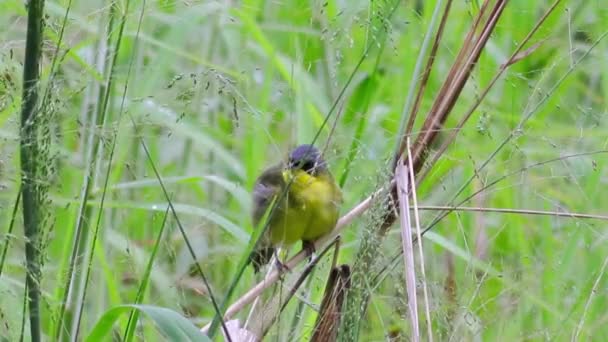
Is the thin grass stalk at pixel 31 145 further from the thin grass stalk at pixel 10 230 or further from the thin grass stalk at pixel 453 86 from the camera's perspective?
the thin grass stalk at pixel 453 86

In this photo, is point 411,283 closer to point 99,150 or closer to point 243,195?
point 99,150

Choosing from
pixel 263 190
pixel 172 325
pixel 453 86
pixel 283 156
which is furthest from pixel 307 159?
pixel 263 190

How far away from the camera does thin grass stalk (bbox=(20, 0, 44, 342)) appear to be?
1314mm

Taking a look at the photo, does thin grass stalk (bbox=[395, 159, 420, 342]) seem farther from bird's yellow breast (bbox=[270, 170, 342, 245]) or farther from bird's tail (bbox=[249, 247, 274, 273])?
bird's yellow breast (bbox=[270, 170, 342, 245])

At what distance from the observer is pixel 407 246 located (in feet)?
5.12

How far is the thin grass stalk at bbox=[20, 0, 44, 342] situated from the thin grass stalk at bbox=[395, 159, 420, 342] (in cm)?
50

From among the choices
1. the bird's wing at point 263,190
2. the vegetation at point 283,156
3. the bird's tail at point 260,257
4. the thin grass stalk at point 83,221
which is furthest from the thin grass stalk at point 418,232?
the bird's wing at point 263,190

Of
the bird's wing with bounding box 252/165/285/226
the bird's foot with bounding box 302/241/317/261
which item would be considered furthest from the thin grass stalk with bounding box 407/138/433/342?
the bird's wing with bounding box 252/165/285/226

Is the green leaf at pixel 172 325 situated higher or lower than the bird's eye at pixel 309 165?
lower

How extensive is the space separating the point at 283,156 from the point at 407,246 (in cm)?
36

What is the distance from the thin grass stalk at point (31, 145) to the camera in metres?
1.31

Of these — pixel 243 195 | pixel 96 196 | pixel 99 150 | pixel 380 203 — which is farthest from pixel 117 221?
pixel 380 203

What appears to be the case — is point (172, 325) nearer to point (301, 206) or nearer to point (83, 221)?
point (83, 221)

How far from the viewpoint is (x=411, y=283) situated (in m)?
1.52
